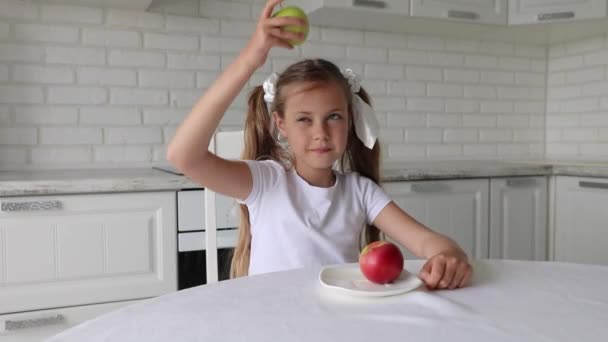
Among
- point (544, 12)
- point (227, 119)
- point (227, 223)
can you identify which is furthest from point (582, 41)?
point (227, 223)

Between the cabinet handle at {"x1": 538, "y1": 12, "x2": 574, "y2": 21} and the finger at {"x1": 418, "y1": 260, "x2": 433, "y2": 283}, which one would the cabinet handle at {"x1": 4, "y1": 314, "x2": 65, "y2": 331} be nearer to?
the finger at {"x1": 418, "y1": 260, "x2": 433, "y2": 283}

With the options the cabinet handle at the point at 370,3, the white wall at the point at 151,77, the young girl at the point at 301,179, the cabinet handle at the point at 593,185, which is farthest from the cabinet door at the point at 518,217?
the young girl at the point at 301,179

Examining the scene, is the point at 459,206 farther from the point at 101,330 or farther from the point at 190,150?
the point at 101,330

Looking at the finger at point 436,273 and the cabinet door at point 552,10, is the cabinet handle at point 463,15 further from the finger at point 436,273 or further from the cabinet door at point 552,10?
the finger at point 436,273

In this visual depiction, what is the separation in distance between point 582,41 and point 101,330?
3047 millimetres

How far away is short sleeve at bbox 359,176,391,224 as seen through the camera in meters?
1.25

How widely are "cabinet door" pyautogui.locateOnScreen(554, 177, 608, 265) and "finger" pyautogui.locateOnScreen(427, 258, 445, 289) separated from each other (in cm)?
179

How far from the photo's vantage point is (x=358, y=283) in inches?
31.8

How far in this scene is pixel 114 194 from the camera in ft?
5.56

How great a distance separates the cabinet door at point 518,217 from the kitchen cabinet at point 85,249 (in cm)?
142

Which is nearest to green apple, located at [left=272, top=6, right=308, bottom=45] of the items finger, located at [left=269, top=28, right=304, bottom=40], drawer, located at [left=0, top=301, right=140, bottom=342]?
finger, located at [left=269, top=28, right=304, bottom=40]

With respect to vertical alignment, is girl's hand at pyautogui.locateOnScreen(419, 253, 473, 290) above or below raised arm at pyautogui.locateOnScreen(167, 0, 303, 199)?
below

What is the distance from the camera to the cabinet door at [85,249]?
1.60m

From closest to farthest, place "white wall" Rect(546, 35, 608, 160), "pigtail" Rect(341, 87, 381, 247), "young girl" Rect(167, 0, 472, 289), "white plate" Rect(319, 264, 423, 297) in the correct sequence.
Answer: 1. "white plate" Rect(319, 264, 423, 297)
2. "young girl" Rect(167, 0, 472, 289)
3. "pigtail" Rect(341, 87, 381, 247)
4. "white wall" Rect(546, 35, 608, 160)
